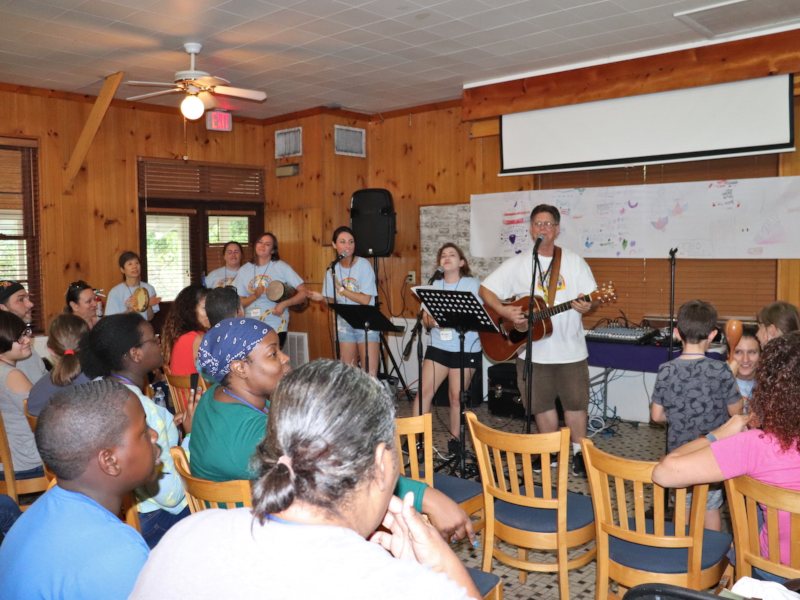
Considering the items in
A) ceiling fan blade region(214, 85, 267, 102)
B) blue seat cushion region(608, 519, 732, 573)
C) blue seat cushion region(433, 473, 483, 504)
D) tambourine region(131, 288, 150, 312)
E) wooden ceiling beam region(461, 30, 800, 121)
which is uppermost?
wooden ceiling beam region(461, 30, 800, 121)

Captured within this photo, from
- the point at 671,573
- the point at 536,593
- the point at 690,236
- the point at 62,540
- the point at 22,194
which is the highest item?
the point at 22,194

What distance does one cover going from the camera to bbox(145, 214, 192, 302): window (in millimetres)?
7203

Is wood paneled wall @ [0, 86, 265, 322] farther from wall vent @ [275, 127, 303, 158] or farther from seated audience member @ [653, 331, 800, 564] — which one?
seated audience member @ [653, 331, 800, 564]

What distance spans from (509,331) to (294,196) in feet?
13.0

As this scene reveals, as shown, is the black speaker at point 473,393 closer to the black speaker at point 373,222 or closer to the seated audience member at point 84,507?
the black speaker at point 373,222

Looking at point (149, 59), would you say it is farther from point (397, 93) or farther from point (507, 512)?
point (507, 512)

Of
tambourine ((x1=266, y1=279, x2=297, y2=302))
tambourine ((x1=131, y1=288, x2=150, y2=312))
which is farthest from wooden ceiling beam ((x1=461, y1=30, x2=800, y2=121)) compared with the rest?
tambourine ((x1=131, y1=288, x2=150, y2=312))

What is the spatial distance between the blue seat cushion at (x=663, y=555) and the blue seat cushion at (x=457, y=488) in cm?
64

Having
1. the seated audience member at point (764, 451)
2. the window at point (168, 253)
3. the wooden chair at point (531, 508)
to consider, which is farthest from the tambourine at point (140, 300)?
the seated audience member at point (764, 451)

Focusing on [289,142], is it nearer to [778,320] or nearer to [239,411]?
[778,320]

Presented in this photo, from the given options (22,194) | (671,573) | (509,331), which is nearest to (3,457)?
(671,573)

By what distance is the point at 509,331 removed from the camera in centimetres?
450

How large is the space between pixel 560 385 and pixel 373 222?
3065mm

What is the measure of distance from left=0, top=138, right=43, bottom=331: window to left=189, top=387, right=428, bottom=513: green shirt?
507 centimetres
